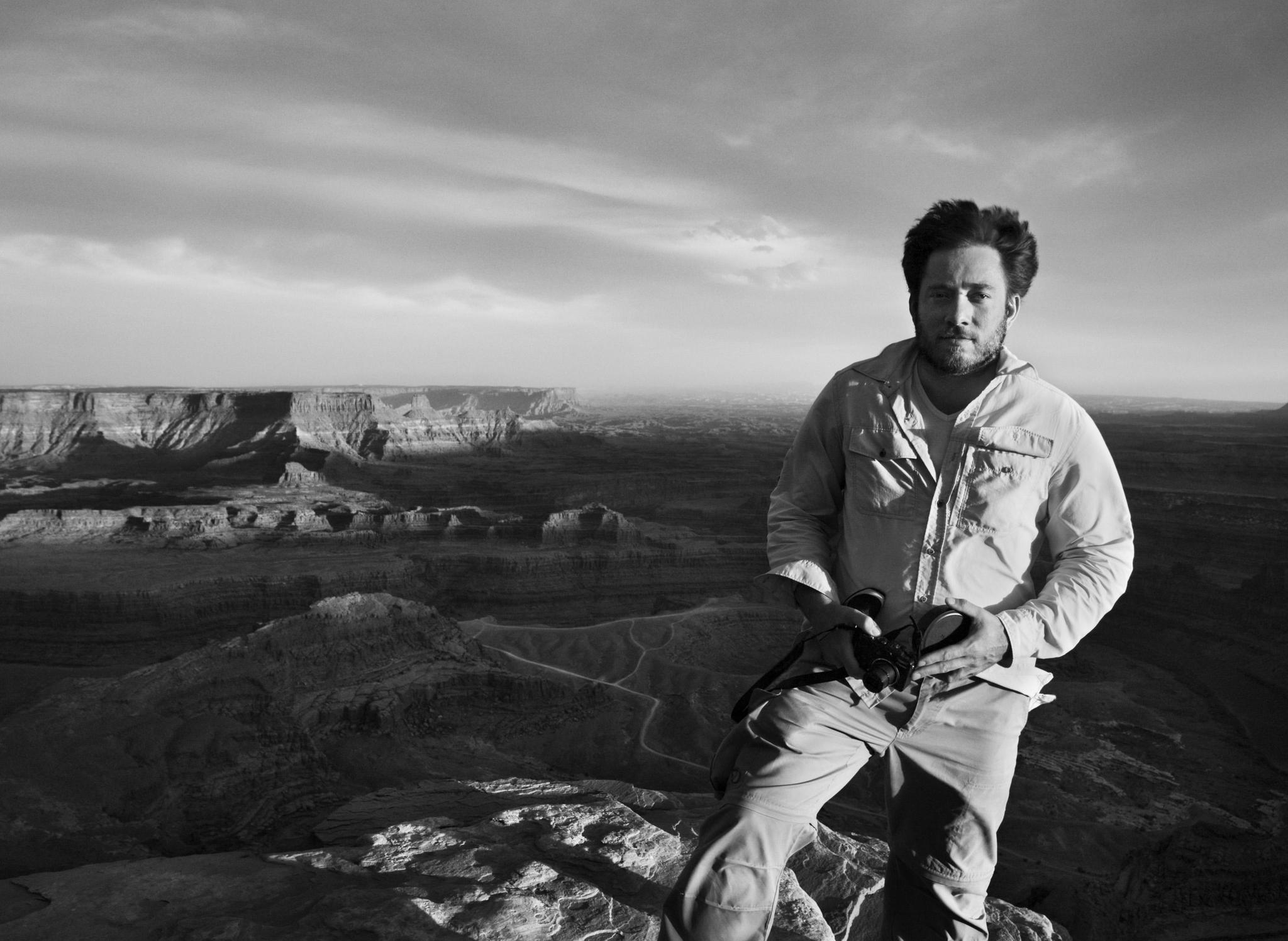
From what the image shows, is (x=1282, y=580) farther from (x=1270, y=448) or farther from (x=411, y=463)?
(x=411, y=463)

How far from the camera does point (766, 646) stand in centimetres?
2838

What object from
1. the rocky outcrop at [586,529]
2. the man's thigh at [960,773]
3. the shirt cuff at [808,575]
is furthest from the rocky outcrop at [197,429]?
the man's thigh at [960,773]

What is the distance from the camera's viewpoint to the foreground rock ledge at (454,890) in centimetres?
385

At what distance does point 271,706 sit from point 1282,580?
114 feet

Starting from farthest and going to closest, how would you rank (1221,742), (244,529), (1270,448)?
(1270,448) → (244,529) → (1221,742)

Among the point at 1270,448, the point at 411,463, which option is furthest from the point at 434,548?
the point at 1270,448

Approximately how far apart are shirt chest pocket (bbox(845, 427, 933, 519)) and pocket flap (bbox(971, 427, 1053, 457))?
0.22 meters

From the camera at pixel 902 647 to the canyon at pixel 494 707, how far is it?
285 millimetres

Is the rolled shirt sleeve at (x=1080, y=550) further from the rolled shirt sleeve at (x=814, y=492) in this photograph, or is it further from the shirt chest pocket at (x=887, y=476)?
the rolled shirt sleeve at (x=814, y=492)

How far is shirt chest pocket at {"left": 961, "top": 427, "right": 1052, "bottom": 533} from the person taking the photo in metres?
2.29

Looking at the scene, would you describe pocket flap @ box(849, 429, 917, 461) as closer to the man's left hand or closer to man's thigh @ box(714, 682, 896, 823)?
the man's left hand

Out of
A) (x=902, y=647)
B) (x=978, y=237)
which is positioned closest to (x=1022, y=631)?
(x=902, y=647)

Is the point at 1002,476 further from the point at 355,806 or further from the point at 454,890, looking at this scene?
the point at 355,806

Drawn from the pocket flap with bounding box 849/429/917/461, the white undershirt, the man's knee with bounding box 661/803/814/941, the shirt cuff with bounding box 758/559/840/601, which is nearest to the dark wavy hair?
the white undershirt
